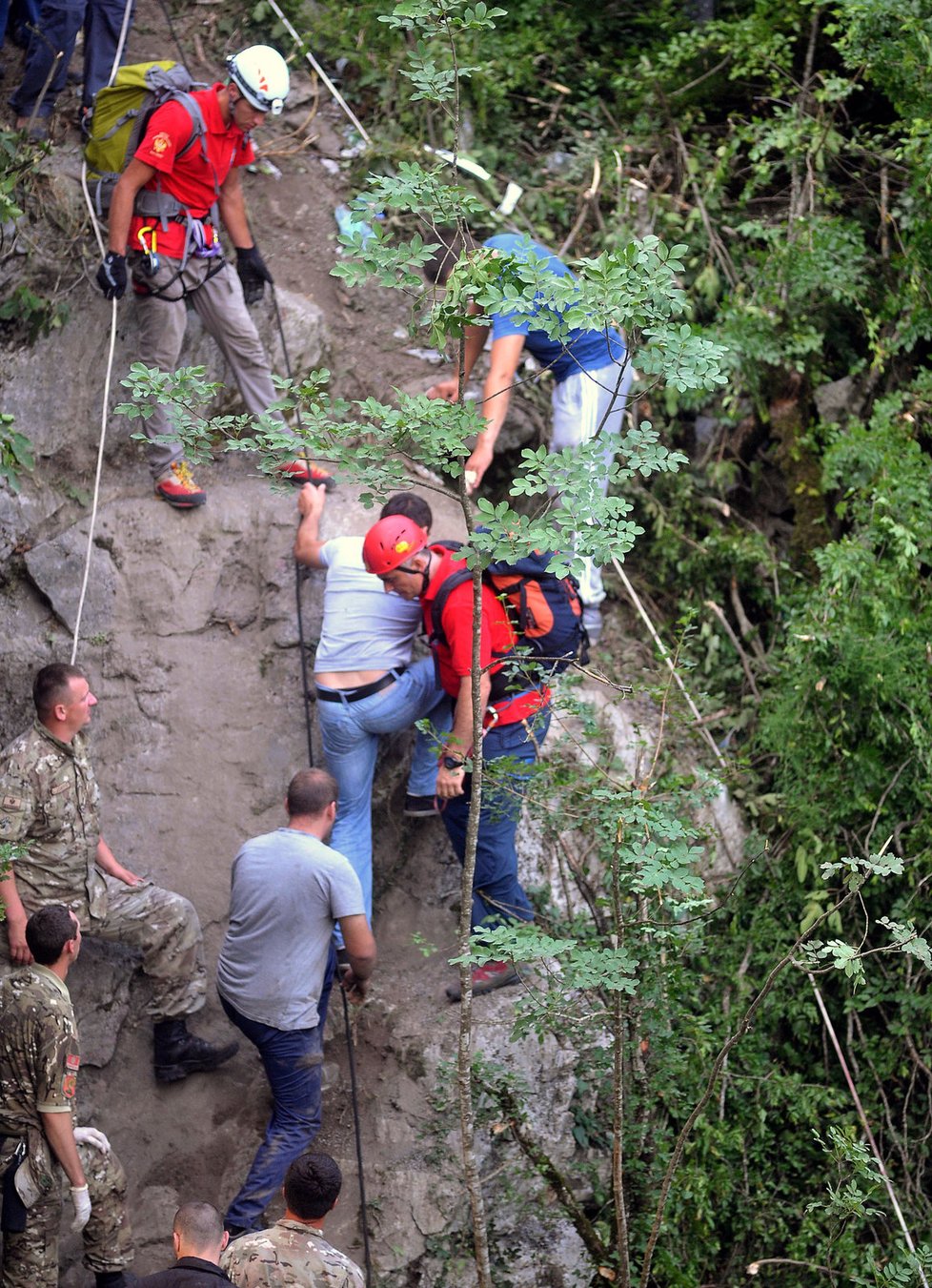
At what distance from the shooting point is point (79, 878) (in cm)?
490

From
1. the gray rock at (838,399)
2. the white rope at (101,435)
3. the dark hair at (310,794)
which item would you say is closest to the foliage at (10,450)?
the white rope at (101,435)

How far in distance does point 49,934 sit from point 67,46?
521 cm

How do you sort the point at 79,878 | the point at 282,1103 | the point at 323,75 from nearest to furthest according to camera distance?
the point at 282,1103 < the point at 79,878 < the point at 323,75

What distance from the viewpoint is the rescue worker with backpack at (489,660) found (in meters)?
4.50

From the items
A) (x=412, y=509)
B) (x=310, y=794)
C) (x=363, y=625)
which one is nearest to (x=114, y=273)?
(x=412, y=509)

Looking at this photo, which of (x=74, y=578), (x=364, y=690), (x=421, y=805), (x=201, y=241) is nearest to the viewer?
(x=364, y=690)

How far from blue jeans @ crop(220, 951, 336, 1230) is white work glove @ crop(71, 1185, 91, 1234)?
1.64 ft

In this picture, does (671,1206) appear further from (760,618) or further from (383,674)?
(760,618)

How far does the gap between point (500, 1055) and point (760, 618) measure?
3.16 metres

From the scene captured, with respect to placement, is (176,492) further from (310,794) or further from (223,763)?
(310,794)

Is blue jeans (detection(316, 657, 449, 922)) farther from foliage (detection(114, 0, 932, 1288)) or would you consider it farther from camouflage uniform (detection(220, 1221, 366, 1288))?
camouflage uniform (detection(220, 1221, 366, 1288))

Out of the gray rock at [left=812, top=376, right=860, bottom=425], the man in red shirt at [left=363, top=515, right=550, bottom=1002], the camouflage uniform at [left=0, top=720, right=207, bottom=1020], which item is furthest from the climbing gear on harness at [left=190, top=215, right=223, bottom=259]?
the gray rock at [left=812, top=376, right=860, bottom=425]

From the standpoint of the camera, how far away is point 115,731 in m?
5.98

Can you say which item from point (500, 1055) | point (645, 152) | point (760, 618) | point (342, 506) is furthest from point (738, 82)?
point (500, 1055)
